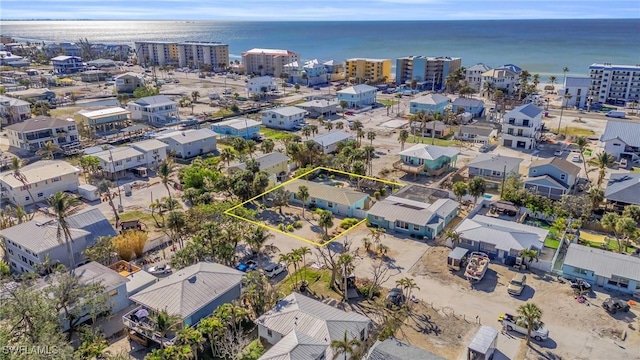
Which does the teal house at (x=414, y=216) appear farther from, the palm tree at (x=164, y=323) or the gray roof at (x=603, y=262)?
the palm tree at (x=164, y=323)

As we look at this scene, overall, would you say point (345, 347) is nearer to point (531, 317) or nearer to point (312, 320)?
point (312, 320)

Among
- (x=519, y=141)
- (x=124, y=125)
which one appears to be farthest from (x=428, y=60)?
(x=124, y=125)

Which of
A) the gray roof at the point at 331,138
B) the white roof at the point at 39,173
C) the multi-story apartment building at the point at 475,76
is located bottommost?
the white roof at the point at 39,173

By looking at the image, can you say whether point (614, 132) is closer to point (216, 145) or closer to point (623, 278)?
point (623, 278)

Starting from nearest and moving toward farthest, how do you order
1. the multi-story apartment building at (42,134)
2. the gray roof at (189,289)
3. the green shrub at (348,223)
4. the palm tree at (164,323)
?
the palm tree at (164,323)
the gray roof at (189,289)
the green shrub at (348,223)
the multi-story apartment building at (42,134)

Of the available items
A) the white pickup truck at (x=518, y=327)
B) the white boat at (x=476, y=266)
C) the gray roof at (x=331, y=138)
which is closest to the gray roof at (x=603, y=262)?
the white boat at (x=476, y=266)

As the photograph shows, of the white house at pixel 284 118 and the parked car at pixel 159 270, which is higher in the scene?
the white house at pixel 284 118

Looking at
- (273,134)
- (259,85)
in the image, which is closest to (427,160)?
(273,134)
